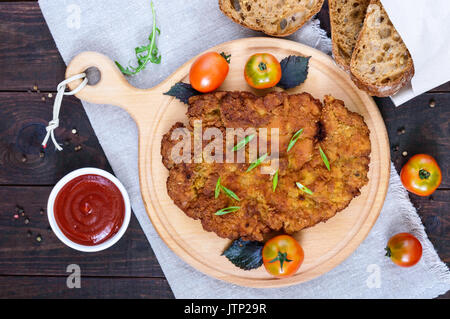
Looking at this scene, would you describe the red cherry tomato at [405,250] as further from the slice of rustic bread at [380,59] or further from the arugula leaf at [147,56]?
the arugula leaf at [147,56]

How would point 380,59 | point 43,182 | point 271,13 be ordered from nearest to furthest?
point 380,59 < point 271,13 < point 43,182

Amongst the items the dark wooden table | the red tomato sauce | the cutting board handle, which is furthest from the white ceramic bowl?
the cutting board handle

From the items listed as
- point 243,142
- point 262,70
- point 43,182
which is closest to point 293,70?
A: point 262,70

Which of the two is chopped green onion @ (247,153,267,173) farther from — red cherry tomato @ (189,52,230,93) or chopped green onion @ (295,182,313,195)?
red cherry tomato @ (189,52,230,93)

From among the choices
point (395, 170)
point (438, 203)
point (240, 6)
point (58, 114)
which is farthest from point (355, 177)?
point (58, 114)

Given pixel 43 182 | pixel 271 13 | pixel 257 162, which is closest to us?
pixel 257 162

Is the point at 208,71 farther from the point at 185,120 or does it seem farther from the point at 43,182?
the point at 43,182

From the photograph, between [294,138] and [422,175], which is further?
[422,175]
